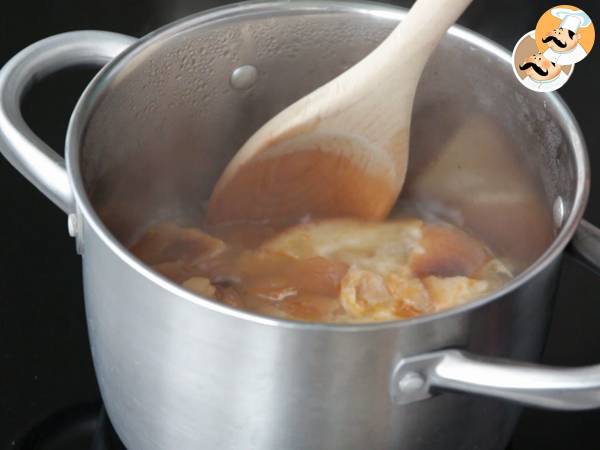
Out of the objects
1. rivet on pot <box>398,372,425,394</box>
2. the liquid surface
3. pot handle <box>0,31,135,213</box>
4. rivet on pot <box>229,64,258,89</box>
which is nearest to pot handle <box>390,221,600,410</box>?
rivet on pot <box>398,372,425,394</box>

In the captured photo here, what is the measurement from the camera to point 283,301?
911 mm

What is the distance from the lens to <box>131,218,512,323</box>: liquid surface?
873 millimetres

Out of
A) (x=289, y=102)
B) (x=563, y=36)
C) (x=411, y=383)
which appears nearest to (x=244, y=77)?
(x=289, y=102)

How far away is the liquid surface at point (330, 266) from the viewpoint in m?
0.87

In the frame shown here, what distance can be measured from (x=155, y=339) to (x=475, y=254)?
446 mm

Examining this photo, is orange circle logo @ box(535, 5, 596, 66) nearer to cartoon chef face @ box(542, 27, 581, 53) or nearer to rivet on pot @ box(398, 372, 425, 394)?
cartoon chef face @ box(542, 27, 581, 53)

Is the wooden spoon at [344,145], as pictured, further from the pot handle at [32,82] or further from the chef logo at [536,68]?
the pot handle at [32,82]

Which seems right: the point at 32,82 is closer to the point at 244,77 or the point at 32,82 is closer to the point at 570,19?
the point at 244,77

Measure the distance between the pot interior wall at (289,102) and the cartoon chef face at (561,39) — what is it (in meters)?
0.05

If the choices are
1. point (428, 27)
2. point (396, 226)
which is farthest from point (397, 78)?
point (396, 226)

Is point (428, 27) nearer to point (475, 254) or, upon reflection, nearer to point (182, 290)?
point (475, 254)

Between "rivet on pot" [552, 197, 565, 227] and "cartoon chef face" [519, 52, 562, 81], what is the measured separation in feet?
0.34

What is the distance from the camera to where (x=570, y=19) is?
0.86 metres

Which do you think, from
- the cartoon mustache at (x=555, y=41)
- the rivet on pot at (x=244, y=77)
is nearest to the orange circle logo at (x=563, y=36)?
the cartoon mustache at (x=555, y=41)
